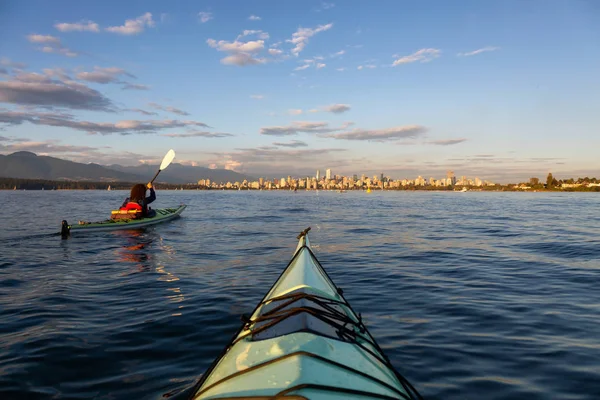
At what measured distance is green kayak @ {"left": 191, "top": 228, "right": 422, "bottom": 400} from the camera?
2932mm

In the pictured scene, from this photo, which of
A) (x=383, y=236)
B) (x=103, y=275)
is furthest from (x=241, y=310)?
(x=383, y=236)

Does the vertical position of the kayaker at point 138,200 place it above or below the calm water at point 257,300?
above

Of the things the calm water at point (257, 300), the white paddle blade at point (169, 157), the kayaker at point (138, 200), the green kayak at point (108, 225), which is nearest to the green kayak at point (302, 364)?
the calm water at point (257, 300)

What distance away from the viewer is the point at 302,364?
125 inches

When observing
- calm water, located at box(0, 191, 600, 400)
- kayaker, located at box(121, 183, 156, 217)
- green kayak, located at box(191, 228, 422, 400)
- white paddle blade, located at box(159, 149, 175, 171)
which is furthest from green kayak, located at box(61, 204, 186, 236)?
green kayak, located at box(191, 228, 422, 400)

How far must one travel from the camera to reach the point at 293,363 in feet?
10.5

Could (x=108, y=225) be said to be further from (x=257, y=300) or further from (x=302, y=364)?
(x=302, y=364)

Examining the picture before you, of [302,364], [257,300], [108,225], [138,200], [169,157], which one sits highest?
[169,157]

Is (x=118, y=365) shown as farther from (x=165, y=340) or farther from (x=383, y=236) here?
(x=383, y=236)

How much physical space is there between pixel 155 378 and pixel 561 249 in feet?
58.8

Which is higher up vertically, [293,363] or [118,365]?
[293,363]

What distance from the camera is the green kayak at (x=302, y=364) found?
9.62 ft

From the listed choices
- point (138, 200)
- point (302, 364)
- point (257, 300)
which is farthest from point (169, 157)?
point (302, 364)

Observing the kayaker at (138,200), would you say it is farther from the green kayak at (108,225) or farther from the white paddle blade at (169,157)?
the white paddle blade at (169,157)
